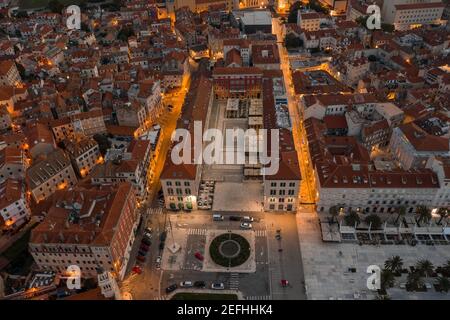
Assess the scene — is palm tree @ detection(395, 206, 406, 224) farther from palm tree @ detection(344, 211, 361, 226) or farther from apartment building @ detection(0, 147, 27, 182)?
apartment building @ detection(0, 147, 27, 182)

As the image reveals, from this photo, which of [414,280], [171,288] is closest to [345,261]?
[414,280]

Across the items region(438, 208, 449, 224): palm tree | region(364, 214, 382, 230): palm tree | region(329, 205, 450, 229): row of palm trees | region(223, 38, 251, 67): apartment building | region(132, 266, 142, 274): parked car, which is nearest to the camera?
region(132, 266, 142, 274): parked car

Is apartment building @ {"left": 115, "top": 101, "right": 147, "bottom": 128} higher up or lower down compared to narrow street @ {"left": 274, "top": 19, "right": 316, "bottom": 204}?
higher up

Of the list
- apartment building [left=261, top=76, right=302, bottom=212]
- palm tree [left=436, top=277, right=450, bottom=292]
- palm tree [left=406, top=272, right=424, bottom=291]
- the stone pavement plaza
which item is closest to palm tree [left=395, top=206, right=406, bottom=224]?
the stone pavement plaza

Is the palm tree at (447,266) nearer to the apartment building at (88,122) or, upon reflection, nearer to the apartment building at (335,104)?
the apartment building at (335,104)

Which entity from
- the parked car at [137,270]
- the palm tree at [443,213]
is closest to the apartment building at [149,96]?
the parked car at [137,270]

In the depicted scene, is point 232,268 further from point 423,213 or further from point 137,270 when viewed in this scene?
point 423,213

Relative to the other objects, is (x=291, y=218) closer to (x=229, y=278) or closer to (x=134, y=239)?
(x=229, y=278)
